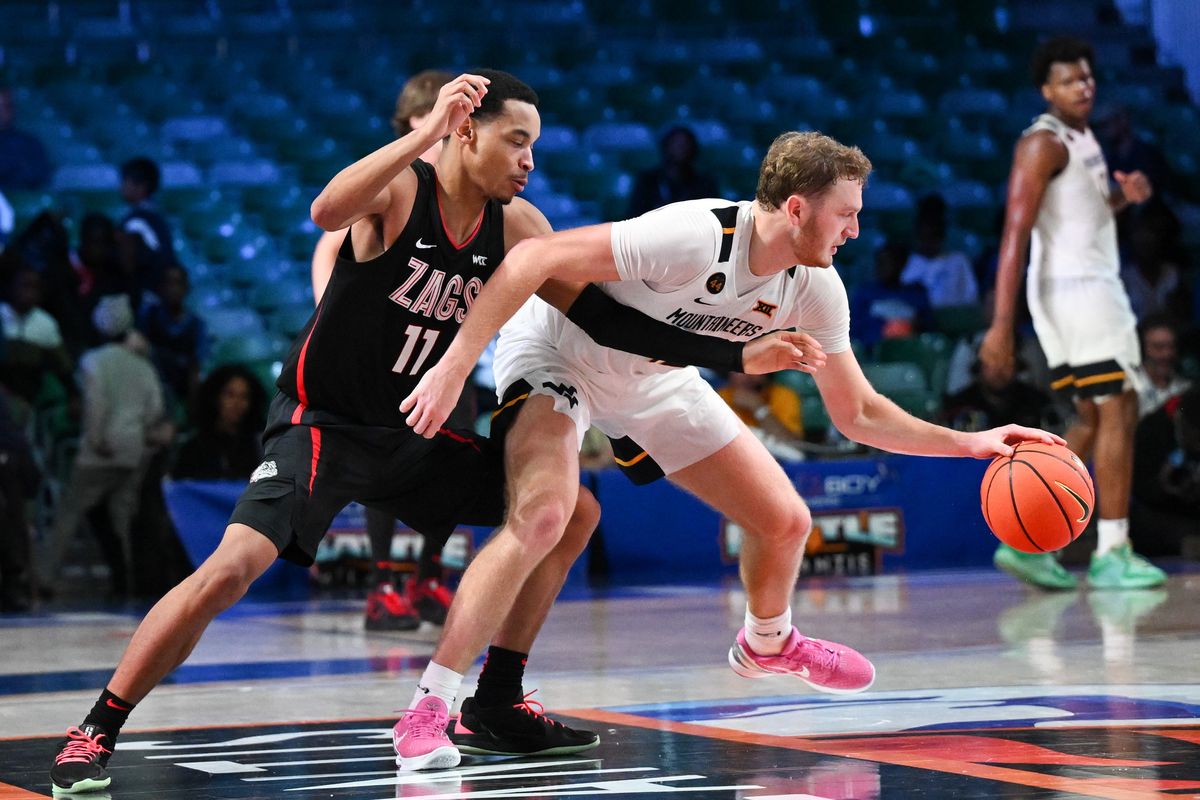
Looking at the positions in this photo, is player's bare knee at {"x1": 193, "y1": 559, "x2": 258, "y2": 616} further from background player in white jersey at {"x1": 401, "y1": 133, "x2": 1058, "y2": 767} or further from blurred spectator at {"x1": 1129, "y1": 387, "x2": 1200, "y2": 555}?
blurred spectator at {"x1": 1129, "y1": 387, "x2": 1200, "y2": 555}

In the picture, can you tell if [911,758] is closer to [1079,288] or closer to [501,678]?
[501,678]

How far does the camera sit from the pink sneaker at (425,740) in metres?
4.07

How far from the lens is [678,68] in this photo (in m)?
17.1

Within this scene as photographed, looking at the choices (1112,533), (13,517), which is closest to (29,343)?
(13,517)

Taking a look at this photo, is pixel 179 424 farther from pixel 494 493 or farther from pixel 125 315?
pixel 494 493

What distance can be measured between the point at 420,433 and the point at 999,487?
1.62 m

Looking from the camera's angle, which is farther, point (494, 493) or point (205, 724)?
point (205, 724)

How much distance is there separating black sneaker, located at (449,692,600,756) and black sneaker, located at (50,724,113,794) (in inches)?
37.0

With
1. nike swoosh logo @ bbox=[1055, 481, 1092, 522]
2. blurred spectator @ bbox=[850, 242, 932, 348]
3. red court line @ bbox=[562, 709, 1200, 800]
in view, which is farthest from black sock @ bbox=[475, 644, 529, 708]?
blurred spectator @ bbox=[850, 242, 932, 348]

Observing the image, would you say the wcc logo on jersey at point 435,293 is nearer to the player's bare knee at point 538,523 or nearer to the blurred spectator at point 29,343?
the player's bare knee at point 538,523

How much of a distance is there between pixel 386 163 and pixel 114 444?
260 inches

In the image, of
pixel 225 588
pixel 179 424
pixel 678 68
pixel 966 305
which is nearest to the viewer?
pixel 225 588

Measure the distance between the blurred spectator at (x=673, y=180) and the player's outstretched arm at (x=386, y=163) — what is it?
30.3 feet

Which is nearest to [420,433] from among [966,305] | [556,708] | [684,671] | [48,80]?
[556,708]
